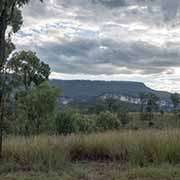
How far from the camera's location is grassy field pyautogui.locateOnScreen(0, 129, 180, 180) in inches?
267

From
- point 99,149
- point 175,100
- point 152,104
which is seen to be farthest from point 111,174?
point 175,100

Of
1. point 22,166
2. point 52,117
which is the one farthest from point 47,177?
point 52,117

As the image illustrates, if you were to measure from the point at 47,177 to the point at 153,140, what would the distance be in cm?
313

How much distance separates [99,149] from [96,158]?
27 cm

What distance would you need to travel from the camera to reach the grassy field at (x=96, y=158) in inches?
267

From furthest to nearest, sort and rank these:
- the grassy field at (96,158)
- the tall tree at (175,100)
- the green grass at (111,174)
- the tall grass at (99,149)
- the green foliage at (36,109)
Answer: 1. the tall tree at (175,100)
2. the green foliage at (36,109)
3. the tall grass at (99,149)
4. the grassy field at (96,158)
5. the green grass at (111,174)

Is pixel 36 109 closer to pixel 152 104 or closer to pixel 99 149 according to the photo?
pixel 99 149

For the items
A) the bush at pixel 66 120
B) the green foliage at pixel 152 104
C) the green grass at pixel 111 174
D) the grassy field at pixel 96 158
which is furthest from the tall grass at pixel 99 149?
the green foliage at pixel 152 104

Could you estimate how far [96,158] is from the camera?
8.88 metres

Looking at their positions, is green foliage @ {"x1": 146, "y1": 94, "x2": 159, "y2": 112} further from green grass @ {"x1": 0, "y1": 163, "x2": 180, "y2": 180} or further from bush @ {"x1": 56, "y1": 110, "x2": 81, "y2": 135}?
green grass @ {"x1": 0, "y1": 163, "x2": 180, "y2": 180}

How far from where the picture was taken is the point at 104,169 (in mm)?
7465

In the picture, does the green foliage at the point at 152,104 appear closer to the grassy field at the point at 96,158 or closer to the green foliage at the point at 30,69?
the green foliage at the point at 30,69

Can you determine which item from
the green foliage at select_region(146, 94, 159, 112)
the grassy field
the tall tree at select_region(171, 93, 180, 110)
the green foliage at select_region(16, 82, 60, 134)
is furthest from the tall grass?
the tall tree at select_region(171, 93, 180, 110)

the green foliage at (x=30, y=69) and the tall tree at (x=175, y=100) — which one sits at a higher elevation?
the green foliage at (x=30, y=69)
